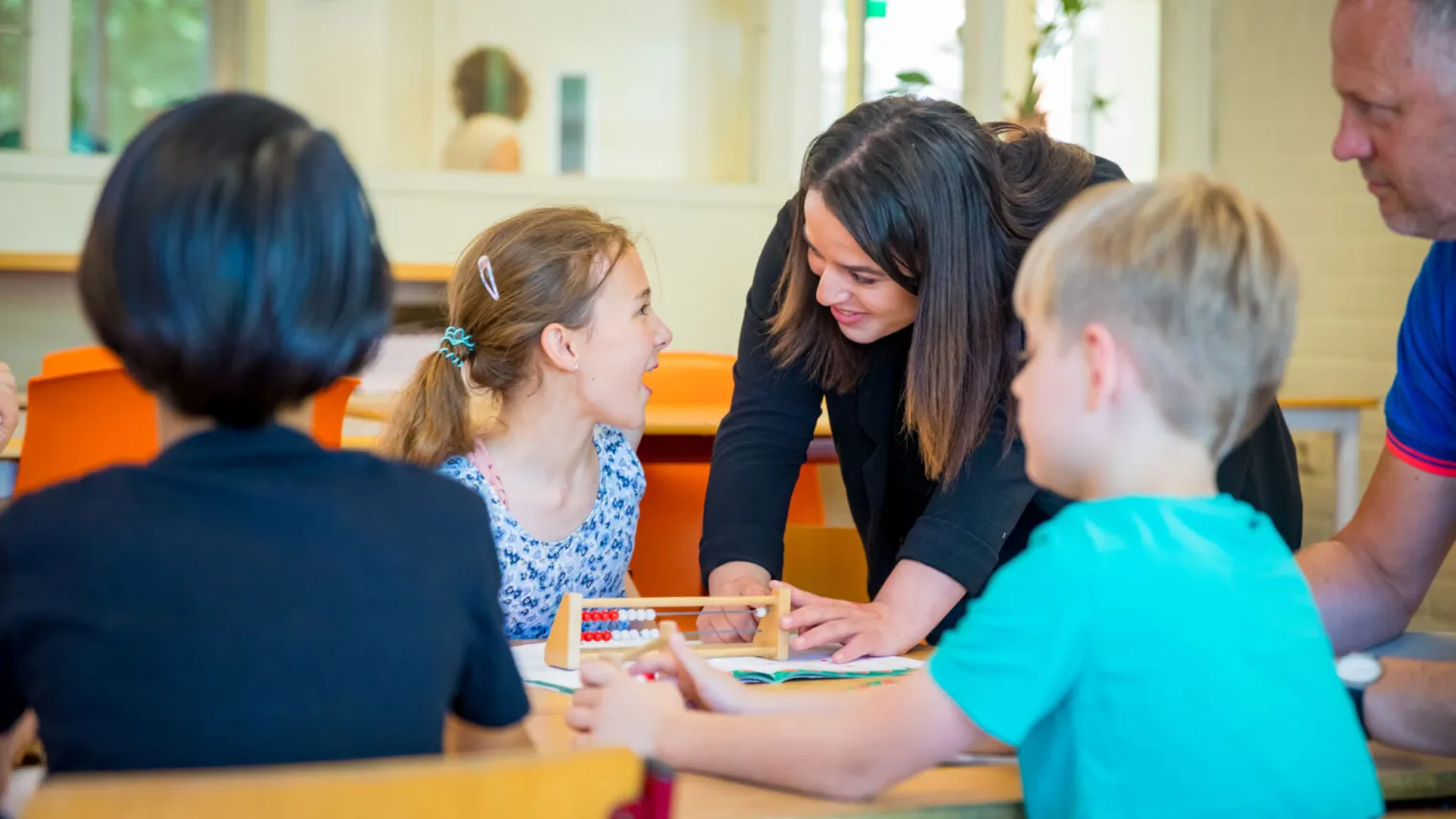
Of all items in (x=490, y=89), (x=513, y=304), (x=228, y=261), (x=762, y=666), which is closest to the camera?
(x=228, y=261)

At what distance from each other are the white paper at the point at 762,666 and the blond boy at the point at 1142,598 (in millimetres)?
383

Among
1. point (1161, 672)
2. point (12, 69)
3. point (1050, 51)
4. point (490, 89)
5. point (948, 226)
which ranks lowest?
point (1161, 672)

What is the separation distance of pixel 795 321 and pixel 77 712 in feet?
4.03

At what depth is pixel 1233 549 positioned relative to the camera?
954mm

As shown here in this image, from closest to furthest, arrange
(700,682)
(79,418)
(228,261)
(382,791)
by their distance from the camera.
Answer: (382,791)
(228,261)
(700,682)
(79,418)

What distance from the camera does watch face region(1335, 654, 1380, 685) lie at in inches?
46.6

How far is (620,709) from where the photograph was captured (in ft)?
3.63

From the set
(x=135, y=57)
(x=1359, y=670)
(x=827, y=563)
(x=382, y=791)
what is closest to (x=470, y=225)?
(x=135, y=57)

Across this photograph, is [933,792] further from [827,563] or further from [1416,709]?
[827,563]

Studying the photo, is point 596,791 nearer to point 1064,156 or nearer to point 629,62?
point 1064,156

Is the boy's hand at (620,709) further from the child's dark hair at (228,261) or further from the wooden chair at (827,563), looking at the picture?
the wooden chair at (827,563)

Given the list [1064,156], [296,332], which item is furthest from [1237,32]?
[296,332]

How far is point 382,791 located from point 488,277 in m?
1.45

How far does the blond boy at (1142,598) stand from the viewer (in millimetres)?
916
